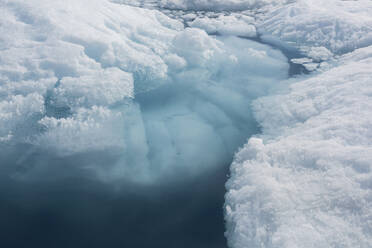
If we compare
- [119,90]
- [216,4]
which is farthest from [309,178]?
[216,4]

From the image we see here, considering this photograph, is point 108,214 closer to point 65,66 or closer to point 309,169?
point 309,169

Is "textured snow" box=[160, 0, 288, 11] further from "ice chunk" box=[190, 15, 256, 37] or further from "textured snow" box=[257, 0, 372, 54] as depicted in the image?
"textured snow" box=[257, 0, 372, 54]

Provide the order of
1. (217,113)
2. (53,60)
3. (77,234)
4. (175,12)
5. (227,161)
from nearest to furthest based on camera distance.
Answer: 1. (77,234)
2. (227,161)
3. (53,60)
4. (217,113)
5. (175,12)

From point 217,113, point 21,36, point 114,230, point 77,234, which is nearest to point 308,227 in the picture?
point 114,230

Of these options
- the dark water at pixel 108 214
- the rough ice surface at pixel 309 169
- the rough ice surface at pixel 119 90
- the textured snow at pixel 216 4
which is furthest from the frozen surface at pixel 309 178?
the textured snow at pixel 216 4

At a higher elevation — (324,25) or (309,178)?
(324,25)

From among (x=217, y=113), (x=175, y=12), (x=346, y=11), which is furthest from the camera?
(x=175, y=12)

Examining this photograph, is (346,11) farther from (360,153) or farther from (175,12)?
(360,153)
